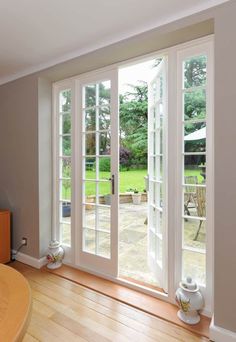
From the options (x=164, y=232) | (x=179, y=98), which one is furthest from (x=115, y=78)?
(x=164, y=232)

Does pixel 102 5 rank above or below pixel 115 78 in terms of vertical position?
above

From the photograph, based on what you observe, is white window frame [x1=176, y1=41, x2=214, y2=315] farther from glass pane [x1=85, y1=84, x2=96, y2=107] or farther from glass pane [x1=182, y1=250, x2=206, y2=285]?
glass pane [x1=85, y1=84, x2=96, y2=107]

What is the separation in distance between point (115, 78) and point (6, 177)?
1973 mm

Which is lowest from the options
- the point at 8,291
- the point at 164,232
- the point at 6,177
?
the point at 164,232

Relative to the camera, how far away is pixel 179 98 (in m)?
1.98

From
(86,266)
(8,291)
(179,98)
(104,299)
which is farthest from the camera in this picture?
(86,266)

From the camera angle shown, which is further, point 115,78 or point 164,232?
point 115,78

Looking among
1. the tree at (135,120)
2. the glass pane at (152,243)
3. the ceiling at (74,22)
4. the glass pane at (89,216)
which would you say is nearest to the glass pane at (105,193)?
the glass pane at (89,216)

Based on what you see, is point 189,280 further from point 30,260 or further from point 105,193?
point 30,260

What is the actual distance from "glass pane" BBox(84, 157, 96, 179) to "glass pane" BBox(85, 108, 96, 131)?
348 mm

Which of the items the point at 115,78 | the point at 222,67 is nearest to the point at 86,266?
the point at 115,78

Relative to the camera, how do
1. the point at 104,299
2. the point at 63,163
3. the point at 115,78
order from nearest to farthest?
the point at 104,299 < the point at 115,78 < the point at 63,163

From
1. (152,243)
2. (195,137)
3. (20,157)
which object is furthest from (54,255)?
(195,137)

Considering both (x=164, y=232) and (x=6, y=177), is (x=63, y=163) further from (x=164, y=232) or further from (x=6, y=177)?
(x=164, y=232)
